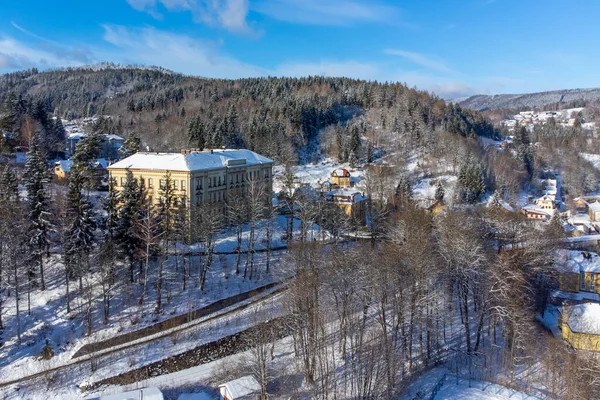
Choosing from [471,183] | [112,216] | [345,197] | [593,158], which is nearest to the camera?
[112,216]

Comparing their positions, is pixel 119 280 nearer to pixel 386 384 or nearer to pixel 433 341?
pixel 386 384

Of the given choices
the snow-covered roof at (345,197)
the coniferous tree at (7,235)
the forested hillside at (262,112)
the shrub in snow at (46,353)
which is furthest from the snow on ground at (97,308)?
the forested hillside at (262,112)

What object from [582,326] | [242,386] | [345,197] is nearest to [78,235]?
[242,386]

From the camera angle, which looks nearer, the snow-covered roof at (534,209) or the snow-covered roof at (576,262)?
the snow-covered roof at (576,262)

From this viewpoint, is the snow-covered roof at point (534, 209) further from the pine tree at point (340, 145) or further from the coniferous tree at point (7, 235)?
the coniferous tree at point (7, 235)

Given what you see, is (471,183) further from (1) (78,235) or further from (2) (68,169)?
(1) (78,235)

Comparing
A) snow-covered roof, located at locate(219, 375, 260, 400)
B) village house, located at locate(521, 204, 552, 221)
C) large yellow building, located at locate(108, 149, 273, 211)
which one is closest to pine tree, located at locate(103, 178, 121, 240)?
large yellow building, located at locate(108, 149, 273, 211)
